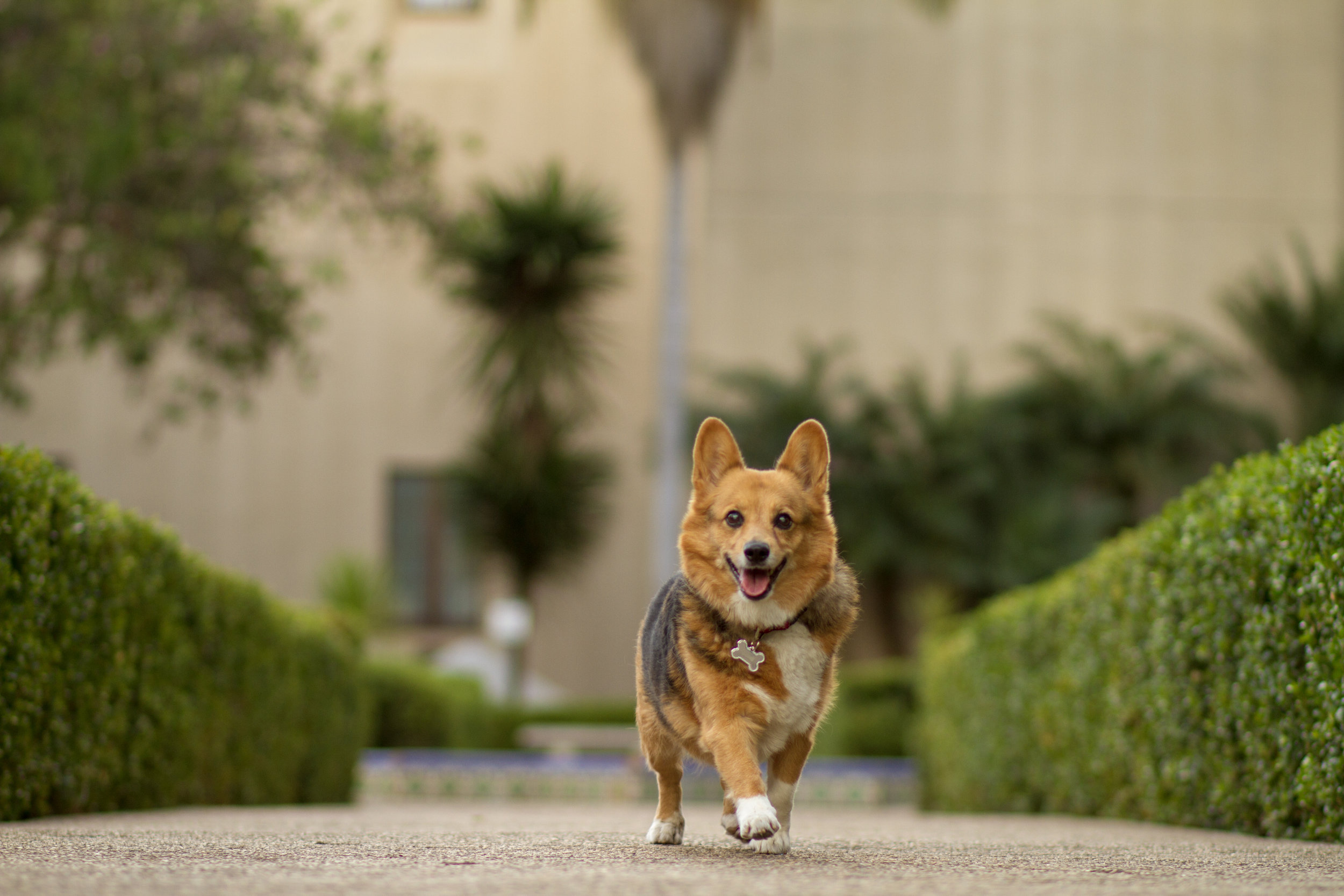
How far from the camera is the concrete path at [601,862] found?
3.28 meters

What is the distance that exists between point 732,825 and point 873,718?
1491 centimetres

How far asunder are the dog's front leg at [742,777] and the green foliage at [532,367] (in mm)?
19367

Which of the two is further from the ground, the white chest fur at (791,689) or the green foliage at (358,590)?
the green foliage at (358,590)

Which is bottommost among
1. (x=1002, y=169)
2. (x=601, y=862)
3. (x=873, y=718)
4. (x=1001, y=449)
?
(x=873, y=718)

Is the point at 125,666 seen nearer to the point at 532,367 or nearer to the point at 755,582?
the point at 755,582

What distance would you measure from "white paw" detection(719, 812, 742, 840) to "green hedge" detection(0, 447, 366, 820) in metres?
2.80

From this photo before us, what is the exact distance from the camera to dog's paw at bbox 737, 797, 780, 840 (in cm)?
374

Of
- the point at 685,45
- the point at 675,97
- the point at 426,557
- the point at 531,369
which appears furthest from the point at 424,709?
the point at 426,557

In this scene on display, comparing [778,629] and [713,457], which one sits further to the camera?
[713,457]

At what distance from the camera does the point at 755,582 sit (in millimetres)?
3938

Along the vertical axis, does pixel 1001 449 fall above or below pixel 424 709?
above

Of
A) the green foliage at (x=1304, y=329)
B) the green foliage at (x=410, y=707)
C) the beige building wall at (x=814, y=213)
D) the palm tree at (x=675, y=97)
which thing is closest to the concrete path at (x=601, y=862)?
the green foliage at (x=410, y=707)

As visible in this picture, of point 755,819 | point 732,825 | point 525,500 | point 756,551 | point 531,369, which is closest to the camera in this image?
point 755,819

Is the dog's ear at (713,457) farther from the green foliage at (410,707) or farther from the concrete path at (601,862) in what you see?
the green foliage at (410,707)
